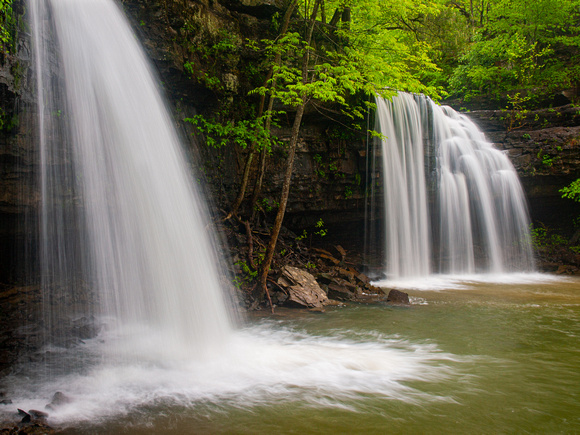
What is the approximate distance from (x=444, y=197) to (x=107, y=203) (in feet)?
38.0

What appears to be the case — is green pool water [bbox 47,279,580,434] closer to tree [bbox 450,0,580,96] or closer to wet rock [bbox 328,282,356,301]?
wet rock [bbox 328,282,356,301]

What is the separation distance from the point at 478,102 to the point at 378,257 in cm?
1037

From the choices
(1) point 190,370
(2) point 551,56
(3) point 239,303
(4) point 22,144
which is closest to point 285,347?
(1) point 190,370

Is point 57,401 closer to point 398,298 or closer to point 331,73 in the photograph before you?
point 398,298

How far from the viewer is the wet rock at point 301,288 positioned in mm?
8789

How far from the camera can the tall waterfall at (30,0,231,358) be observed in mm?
6195

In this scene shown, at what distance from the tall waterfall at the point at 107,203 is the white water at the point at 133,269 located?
19 millimetres

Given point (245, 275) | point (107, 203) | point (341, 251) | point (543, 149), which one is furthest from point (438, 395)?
point (543, 149)

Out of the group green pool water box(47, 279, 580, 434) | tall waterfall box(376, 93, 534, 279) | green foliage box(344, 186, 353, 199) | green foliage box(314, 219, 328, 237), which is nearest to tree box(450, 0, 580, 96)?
tall waterfall box(376, 93, 534, 279)

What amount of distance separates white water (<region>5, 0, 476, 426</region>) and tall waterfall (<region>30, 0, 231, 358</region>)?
0.8 inches

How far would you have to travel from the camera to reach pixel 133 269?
6.62 meters

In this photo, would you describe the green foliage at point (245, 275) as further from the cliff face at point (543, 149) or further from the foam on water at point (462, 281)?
the cliff face at point (543, 149)

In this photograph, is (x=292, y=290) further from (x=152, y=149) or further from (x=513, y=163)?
(x=513, y=163)

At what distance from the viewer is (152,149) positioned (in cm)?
742
